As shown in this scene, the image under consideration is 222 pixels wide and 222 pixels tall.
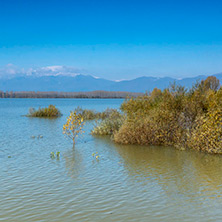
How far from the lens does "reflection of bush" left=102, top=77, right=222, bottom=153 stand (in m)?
12.8

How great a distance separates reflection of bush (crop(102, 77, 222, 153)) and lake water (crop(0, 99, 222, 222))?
0.79 meters

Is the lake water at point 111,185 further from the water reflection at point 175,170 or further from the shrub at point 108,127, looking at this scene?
the shrub at point 108,127

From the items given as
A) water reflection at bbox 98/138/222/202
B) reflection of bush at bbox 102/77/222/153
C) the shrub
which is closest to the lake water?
water reflection at bbox 98/138/222/202

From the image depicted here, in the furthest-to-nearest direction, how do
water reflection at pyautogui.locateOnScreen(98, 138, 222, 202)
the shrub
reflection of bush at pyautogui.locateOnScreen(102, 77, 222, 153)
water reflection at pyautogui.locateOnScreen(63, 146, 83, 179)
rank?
the shrub, reflection of bush at pyautogui.locateOnScreen(102, 77, 222, 153), water reflection at pyautogui.locateOnScreen(63, 146, 83, 179), water reflection at pyautogui.locateOnScreen(98, 138, 222, 202)

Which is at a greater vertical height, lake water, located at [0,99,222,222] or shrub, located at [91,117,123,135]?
shrub, located at [91,117,123,135]

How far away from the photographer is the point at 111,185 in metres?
8.47

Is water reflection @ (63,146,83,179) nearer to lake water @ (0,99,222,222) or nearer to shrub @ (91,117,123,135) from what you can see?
lake water @ (0,99,222,222)

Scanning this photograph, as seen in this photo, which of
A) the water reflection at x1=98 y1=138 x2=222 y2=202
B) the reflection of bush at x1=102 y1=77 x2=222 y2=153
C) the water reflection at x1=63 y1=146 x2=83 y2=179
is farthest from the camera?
the reflection of bush at x1=102 y1=77 x2=222 y2=153

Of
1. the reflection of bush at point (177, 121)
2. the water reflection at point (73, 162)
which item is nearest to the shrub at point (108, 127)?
the reflection of bush at point (177, 121)

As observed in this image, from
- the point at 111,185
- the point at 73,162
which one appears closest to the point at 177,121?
the point at 73,162

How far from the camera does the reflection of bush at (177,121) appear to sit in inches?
506

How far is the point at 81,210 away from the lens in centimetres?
670

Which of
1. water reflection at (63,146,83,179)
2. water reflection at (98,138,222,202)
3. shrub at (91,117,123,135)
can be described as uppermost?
shrub at (91,117,123,135)

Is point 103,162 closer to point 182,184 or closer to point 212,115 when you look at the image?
point 182,184
